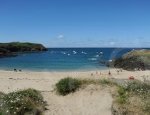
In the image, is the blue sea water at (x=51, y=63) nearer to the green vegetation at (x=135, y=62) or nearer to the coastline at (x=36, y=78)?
the green vegetation at (x=135, y=62)

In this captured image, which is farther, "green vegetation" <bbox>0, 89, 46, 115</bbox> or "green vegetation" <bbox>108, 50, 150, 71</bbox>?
"green vegetation" <bbox>108, 50, 150, 71</bbox>

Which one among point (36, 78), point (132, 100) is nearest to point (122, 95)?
point (132, 100)

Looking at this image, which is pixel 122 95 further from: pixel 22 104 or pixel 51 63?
pixel 51 63

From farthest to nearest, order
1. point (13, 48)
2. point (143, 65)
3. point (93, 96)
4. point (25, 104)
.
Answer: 1. point (13, 48)
2. point (143, 65)
3. point (93, 96)
4. point (25, 104)

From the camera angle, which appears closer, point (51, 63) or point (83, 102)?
point (83, 102)

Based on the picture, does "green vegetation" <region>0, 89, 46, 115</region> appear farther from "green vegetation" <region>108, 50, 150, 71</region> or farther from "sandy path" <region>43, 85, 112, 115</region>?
"green vegetation" <region>108, 50, 150, 71</region>

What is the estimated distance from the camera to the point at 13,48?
12875 centimetres

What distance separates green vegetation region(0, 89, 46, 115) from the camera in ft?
53.1

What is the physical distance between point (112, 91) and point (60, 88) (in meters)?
3.42

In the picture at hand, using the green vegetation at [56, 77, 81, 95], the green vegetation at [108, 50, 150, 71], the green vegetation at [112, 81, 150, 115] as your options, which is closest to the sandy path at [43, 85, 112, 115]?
the green vegetation at [56, 77, 81, 95]

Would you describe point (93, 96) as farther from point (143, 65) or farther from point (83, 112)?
point (143, 65)

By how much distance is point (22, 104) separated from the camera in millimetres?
16688

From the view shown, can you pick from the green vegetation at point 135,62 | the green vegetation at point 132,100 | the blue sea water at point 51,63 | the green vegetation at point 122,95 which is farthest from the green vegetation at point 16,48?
the green vegetation at point 132,100

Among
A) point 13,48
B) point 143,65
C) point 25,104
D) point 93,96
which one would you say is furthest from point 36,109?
point 13,48
